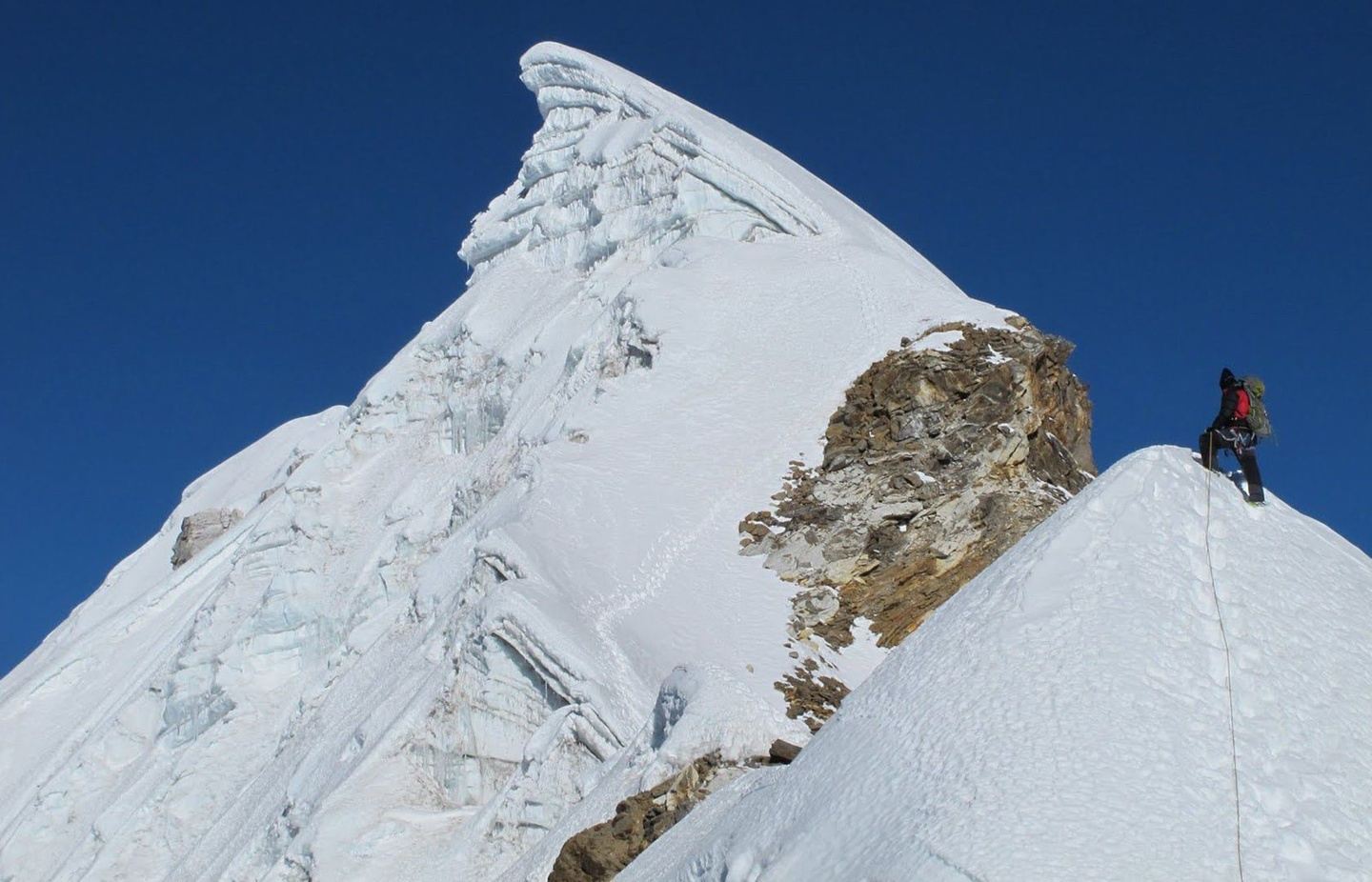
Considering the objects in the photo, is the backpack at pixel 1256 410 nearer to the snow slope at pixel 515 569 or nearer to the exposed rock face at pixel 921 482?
the snow slope at pixel 515 569

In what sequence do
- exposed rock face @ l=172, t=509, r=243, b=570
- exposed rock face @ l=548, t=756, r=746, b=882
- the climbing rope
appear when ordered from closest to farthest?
1. the climbing rope
2. exposed rock face @ l=548, t=756, r=746, b=882
3. exposed rock face @ l=172, t=509, r=243, b=570

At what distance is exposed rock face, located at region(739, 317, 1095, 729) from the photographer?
80.5 feet

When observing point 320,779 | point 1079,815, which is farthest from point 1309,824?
point 320,779

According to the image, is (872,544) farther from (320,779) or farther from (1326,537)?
(1326,537)

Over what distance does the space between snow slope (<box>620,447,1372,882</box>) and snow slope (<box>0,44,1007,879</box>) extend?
528cm

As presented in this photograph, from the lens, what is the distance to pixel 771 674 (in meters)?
21.4

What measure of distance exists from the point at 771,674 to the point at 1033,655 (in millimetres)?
10863

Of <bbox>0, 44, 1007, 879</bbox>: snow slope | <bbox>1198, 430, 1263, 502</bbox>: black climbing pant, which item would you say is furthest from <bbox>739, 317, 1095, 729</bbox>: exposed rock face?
<bbox>1198, 430, 1263, 502</bbox>: black climbing pant

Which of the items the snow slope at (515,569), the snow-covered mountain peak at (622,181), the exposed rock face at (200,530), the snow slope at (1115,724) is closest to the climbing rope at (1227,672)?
the snow slope at (1115,724)

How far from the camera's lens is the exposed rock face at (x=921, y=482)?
80.5 ft

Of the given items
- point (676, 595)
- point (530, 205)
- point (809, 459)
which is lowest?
point (676, 595)

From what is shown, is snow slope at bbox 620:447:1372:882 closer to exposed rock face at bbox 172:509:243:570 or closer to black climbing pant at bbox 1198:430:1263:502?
black climbing pant at bbox 1198:430:1263:502

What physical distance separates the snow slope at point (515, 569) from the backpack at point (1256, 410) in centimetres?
628

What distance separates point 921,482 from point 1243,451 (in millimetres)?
13939
